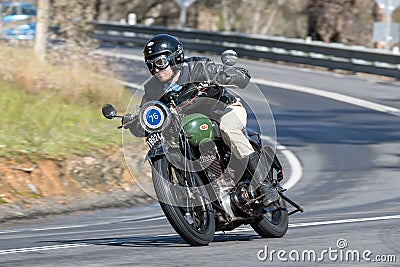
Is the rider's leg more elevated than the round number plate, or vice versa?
the round number plate

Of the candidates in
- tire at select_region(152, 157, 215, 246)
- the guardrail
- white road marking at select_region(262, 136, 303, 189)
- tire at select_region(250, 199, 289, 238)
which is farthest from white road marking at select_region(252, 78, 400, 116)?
tire at select_region(152, 157, 215, 246)

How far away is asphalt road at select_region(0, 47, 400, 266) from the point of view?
21.5 feet

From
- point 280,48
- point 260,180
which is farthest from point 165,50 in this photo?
point 280,48

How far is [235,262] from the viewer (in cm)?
637

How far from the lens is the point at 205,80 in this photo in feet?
24.0

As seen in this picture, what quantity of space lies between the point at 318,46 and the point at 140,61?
5630 mm

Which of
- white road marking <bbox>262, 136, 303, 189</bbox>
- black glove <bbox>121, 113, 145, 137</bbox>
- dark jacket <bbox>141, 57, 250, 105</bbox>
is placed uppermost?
dark jacket <bbox>141, 57, 250, 105</bbox>

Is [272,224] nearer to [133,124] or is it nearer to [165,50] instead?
[133,124]

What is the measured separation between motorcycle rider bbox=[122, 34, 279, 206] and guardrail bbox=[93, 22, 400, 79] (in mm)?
19958

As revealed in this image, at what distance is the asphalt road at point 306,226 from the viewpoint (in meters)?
6.54

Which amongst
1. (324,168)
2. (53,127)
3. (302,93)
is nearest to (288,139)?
(324,168)

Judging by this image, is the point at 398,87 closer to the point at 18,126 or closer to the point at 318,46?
the point at 318,46

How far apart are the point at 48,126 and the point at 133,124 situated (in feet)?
25.3

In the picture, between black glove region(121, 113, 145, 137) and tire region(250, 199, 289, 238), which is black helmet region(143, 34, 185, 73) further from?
tire region(250, 199, 289, 238)
